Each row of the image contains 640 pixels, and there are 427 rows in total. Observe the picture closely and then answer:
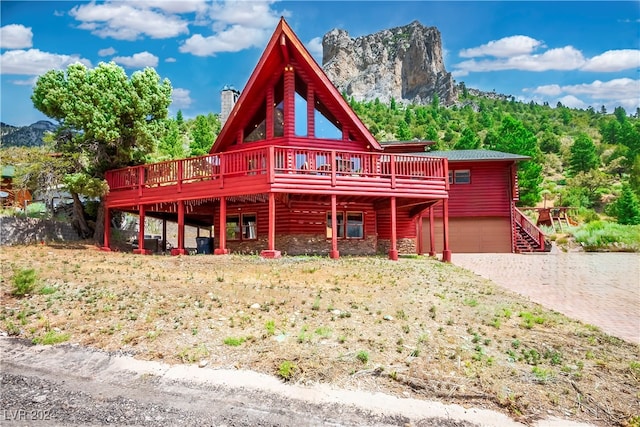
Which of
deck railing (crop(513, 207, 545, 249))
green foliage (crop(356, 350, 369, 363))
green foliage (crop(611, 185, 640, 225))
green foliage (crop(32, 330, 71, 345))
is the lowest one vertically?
green foliage (crop(356, 350, 369, 363))

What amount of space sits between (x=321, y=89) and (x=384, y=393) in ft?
48.8

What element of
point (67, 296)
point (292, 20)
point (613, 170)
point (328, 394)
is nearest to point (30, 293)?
point (67, 296)

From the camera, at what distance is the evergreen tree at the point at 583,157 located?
58688mm

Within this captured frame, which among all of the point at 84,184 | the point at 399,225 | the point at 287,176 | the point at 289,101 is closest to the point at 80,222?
the point at 84,184

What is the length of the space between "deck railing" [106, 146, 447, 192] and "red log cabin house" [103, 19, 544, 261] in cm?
4

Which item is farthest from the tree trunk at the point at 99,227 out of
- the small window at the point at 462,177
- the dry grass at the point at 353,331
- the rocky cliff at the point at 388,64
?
the rocky cliff at the point at 388,64

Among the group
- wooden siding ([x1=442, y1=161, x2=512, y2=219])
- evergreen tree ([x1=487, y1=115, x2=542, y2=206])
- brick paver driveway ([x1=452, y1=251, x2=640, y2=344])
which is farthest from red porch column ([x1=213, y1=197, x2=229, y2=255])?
evergreen tree ([x1=487, y1=115, x2=542, y2=206])

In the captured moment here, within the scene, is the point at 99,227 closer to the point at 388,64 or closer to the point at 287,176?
the point at 287,176

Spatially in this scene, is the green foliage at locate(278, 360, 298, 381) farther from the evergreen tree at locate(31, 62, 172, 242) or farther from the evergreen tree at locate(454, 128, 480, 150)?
the evergreen tree at locate(454, 128, 480, 150)

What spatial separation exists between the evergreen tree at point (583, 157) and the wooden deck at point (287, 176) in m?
50.7

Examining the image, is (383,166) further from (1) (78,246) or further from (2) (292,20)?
(1) (78,246)

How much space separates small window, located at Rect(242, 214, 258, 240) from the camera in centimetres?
1955

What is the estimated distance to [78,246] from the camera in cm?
1784

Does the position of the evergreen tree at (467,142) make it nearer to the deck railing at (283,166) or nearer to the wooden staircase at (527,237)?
the wooden staircase at (527,237)
